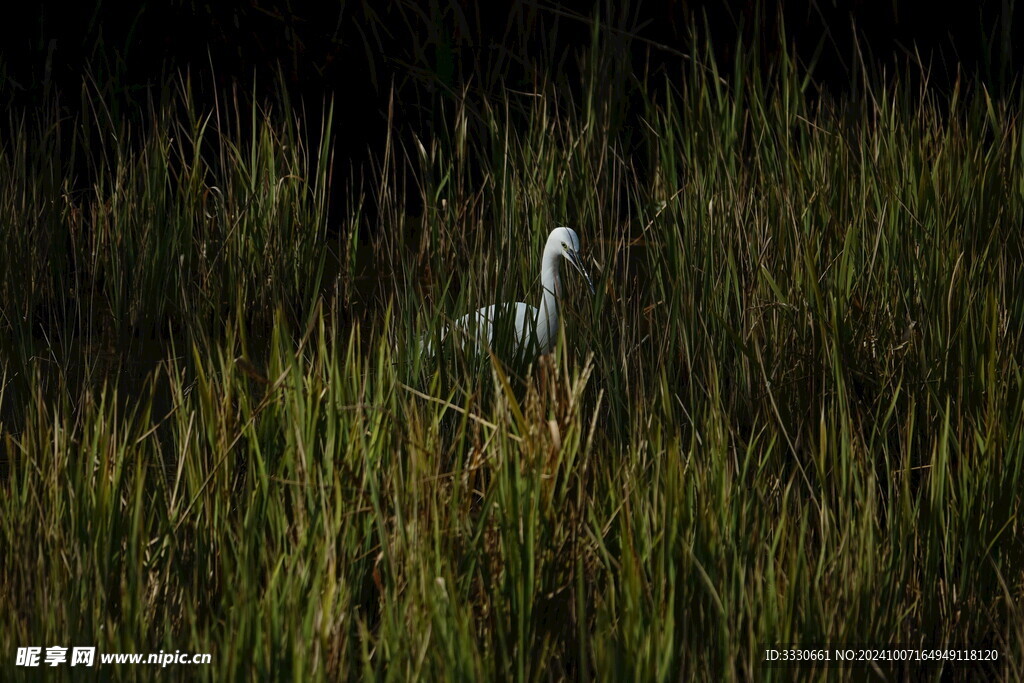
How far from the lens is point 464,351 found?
8.01ft

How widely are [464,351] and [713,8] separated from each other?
98.3 inches

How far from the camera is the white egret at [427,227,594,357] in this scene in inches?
99.0

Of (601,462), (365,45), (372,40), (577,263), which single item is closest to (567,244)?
A: (577,263)

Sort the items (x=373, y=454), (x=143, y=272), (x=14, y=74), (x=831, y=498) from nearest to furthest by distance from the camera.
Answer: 1. (x=373, y=454)
2. (x=831, y=498)
3. (x=143, y=272)
4. (x=14, y=74)

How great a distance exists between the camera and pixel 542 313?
295 centimetres

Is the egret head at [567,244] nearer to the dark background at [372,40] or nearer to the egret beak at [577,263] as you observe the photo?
the egret beak at [577,263]

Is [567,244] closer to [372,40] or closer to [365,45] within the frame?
[365,45]

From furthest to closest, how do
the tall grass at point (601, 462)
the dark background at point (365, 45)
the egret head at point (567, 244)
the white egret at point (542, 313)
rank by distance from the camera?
1. the dark background at point (365, 45)
2. the egret head at point (567, 244)
3. the white egret at point (542, 313)
4. the tall grass at point (601, 462)

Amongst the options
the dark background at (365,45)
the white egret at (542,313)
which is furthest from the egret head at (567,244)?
the dark background at (365,45)

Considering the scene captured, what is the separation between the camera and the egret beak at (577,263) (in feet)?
9.16

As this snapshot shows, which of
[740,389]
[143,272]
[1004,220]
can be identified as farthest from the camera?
[143,272]

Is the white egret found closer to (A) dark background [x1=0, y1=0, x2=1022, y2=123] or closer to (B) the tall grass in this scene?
(B) the tall grass

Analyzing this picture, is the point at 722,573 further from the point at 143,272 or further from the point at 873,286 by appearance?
the point at 143,272

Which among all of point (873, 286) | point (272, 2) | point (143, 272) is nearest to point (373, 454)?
point (873, 286)
